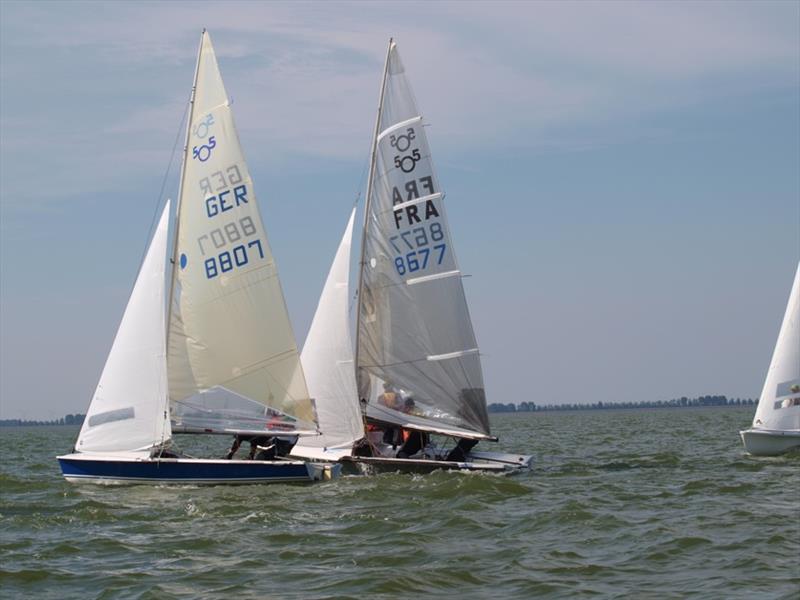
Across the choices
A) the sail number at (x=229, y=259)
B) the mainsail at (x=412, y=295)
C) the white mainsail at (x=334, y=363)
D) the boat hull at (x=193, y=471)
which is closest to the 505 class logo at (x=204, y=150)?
the sail number at (x=229, y=259)

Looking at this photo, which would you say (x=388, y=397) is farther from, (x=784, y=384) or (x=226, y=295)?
(x=784, y=384)

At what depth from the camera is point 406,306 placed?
2508 cm

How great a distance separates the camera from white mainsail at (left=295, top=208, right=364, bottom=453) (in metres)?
23.9

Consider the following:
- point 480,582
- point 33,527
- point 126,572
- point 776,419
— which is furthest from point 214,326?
point 776,419

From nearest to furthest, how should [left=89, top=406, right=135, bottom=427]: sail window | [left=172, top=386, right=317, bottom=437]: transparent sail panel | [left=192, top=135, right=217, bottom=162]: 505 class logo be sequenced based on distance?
[left=89, top=406, right=135, bottom=427]: sail window, [left=172, top=386, right=317, bottom=437]: transparent sail panel, [left=192, top=135, right=217, bottom=162]: 505 class logo

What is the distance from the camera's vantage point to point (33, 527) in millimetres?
18000

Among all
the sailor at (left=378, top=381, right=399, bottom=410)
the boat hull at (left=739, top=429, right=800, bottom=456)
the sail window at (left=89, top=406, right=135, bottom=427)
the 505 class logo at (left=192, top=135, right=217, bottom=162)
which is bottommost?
the boat hull at (left=739, top=429, right=800, bottom=456)

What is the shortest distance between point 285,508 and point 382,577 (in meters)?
6.09

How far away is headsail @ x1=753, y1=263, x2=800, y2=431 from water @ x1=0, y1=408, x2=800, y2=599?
8.67ft

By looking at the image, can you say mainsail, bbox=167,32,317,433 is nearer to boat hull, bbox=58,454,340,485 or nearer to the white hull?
the white hull

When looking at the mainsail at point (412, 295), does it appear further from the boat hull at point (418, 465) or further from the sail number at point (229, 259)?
the sail number at point (229, 259)

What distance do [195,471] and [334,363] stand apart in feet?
13.8

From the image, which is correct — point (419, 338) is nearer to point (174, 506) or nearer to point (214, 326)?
point (214, 326)

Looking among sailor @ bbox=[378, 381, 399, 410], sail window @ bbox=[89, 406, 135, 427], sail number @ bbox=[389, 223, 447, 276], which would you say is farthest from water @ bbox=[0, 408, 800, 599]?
sail number @ bbox=[389, 223, 447, 276]
